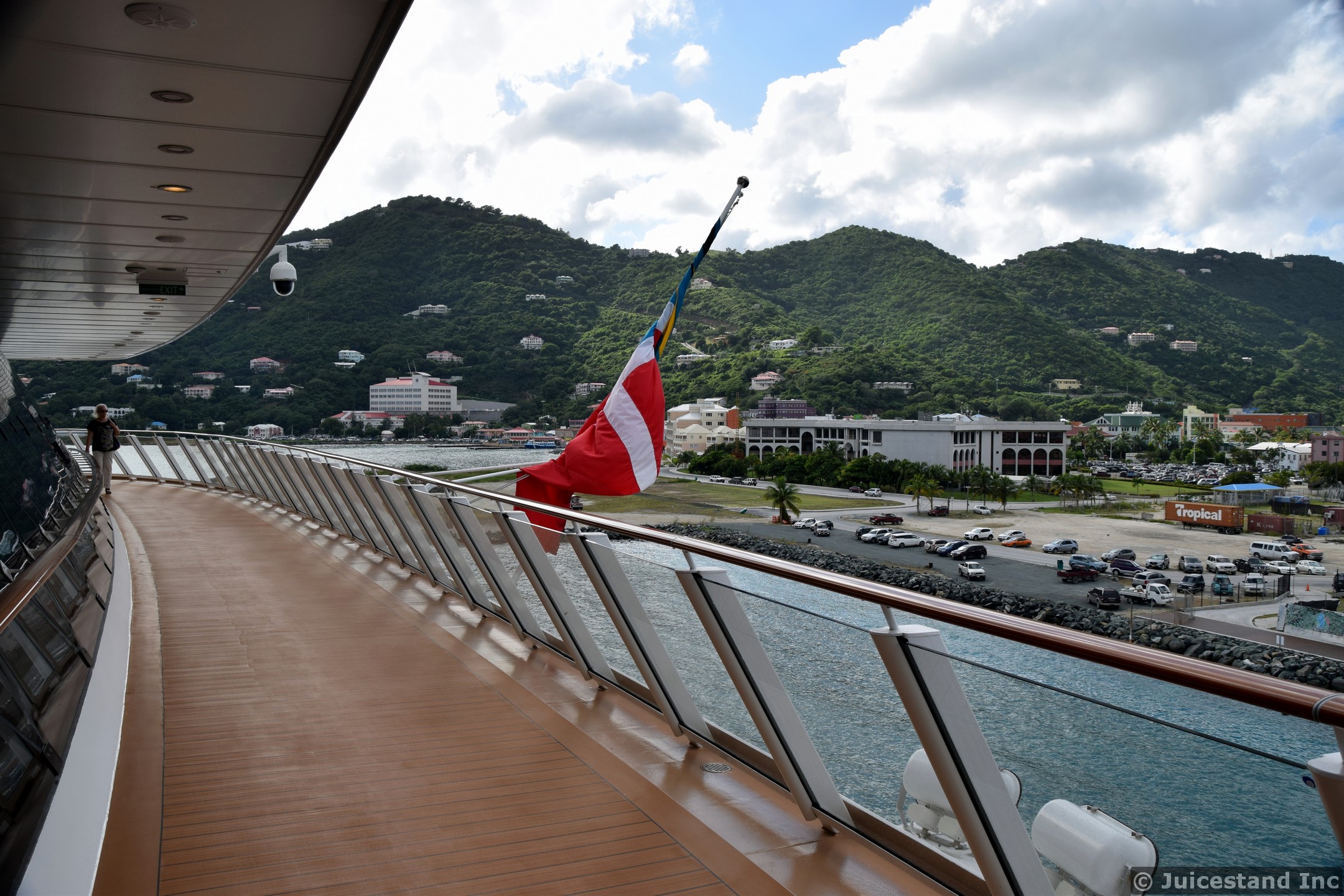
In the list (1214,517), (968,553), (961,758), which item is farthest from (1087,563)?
(961,758)

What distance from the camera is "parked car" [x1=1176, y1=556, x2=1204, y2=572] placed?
36.2 metres

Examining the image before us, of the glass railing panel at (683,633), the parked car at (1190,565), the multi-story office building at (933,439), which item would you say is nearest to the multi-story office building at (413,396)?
the multi-story office building at (933,439)

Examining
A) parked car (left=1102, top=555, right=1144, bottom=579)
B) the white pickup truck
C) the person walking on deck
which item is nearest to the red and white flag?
the person walking on deck

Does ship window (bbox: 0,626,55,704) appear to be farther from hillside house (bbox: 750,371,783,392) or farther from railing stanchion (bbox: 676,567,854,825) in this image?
hillside house (bbox: 750,371,783,392)

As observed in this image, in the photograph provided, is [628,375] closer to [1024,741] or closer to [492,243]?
[1024,741]

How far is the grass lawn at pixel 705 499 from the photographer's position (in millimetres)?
35062

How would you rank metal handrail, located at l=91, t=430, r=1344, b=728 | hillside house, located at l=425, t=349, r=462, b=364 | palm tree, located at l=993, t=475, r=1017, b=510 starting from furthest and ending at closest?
palm tree, located at l=993, t=475, r=1017, b=510 → hillside house, located at l=425, t=349, r=462, b=364 → metal handrail, located at l=91, t=430, r=1344, b=728

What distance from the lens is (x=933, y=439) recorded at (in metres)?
56.9

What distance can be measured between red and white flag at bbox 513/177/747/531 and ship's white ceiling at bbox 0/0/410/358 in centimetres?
347

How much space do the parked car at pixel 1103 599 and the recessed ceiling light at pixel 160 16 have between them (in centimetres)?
3059

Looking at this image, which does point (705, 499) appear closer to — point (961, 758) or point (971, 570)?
point (971, 570)

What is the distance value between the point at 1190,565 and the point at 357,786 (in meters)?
40.4

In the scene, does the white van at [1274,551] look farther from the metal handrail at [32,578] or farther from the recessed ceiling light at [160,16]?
the metal handrail at [32,578]

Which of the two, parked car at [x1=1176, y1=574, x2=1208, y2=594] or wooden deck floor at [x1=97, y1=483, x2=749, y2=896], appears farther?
parked car at [x1=1176, y1=574, x2=1208, y2=594]
